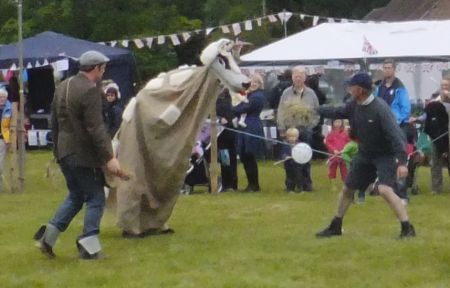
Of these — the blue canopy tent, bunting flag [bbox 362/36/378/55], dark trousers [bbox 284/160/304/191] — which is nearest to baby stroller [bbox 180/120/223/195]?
dark trousers [bbox 284/160/304/191]

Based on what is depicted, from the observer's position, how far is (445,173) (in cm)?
1955

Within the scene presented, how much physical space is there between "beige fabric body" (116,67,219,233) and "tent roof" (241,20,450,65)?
915 cm

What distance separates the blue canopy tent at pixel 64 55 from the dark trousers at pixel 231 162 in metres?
8.04

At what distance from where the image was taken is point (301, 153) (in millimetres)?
16406

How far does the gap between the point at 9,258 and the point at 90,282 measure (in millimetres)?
1622

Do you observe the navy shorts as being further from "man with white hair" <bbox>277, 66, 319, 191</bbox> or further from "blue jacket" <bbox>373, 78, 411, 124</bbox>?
"man with white hair" <bbox>277, 66, 319, 191</bbox>

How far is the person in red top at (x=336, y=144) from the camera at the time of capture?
56.0 feet

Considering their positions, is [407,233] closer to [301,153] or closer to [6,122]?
[301,153]

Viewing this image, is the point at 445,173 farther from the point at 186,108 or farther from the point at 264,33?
the point at 264,33

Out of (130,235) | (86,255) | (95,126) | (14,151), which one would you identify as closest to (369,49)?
(14,151)

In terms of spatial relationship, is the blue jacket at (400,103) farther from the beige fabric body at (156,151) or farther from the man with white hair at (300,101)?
the beige fabric body at (156,151)

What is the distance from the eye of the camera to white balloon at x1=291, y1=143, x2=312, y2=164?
16.4m

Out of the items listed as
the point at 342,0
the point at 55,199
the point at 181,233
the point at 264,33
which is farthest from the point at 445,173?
the point at 342,0

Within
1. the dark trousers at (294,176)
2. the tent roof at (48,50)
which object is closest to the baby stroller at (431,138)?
the dark trousers at (294,176)
